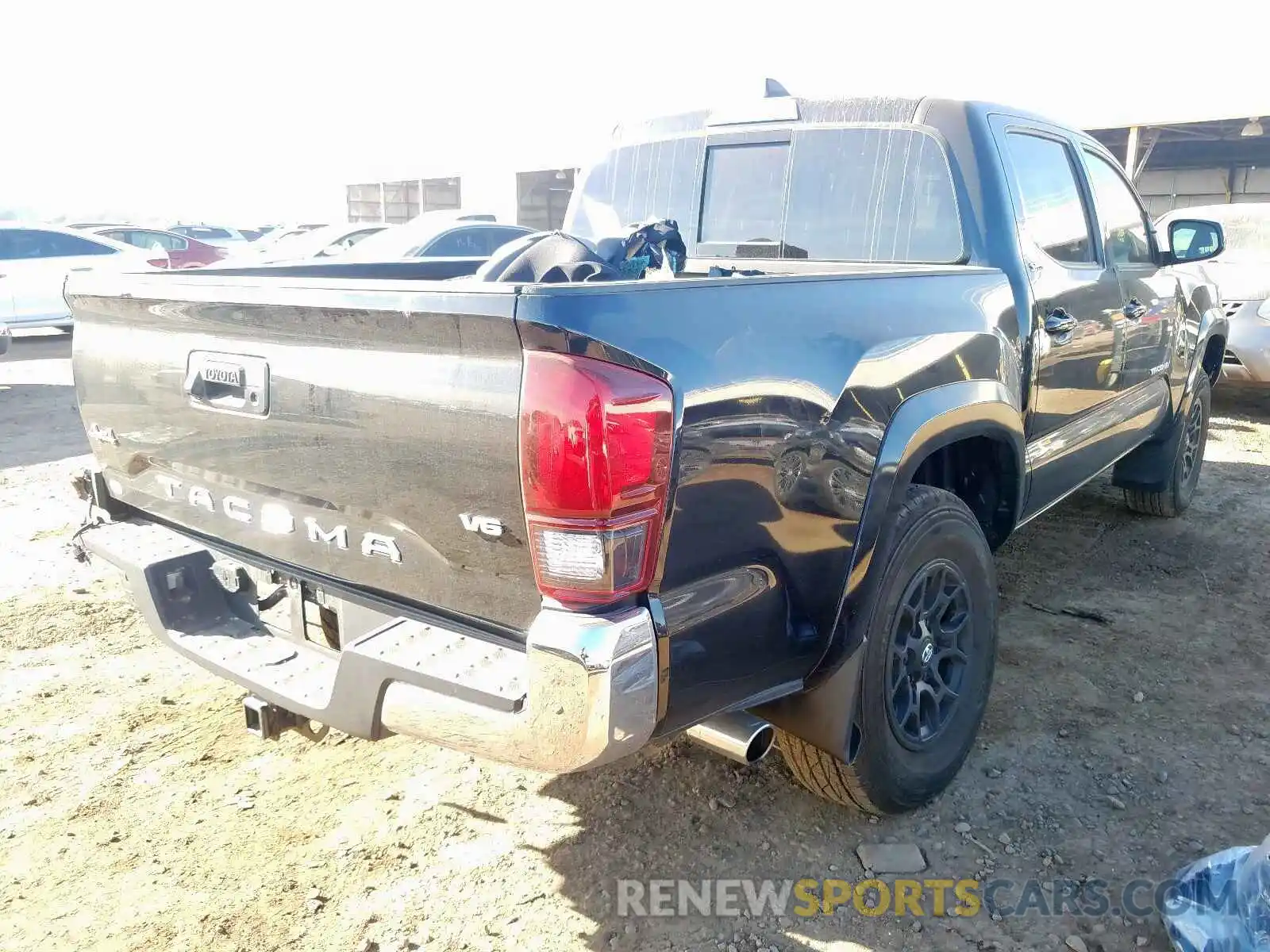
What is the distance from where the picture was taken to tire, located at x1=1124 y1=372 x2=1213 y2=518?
5262mm

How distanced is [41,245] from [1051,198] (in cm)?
1267

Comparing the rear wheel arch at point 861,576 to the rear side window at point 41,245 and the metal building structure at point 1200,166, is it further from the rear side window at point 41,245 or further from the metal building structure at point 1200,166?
the metal building structure at point 1200,166

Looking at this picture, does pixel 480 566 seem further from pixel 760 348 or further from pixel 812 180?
pixel 812 180

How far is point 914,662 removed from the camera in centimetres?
274

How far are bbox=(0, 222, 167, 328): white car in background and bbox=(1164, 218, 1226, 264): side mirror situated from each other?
1166 cm

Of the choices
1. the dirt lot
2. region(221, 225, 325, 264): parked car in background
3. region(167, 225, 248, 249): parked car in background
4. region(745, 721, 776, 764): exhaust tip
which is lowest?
the dirt lot

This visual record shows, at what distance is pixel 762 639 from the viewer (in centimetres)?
216

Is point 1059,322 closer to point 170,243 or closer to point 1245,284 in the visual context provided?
point 1245,284

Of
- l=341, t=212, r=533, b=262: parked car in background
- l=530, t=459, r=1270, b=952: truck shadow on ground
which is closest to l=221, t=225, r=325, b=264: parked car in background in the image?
l=341, t=212, r=533, b=262: parked car in background

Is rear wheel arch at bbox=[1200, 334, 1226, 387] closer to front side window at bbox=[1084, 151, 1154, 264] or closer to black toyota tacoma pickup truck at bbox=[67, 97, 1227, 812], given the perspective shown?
front side window at bbox=[1084, 151, 1154, 264]

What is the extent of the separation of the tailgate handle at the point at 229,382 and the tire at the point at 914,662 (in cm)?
153

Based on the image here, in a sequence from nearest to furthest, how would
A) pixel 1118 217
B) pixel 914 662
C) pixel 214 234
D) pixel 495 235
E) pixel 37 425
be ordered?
1. pixel 914 662
2. pixel 1118 217
3. pixel 37 425
4. pixel 495 235
5. pixel 214 234

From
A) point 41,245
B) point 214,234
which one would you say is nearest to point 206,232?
point 214,234

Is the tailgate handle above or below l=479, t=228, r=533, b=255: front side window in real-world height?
below
